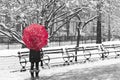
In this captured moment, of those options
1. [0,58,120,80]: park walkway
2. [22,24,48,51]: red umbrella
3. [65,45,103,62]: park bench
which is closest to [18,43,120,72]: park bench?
[65,45,103,62]: park bench

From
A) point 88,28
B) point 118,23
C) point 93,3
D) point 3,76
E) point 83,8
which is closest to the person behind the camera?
point 3,76

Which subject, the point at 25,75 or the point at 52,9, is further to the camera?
the point at 52,9

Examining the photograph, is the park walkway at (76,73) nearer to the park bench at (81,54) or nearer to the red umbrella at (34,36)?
the park bench at (81,54)

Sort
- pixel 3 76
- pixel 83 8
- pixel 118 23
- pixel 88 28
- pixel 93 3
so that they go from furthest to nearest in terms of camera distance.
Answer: pixel 88 28
pixel 118 23
pixel 83 8
pixel 93 3
pixel 3 76

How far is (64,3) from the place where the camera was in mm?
17625

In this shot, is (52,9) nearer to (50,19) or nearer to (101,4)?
(50,19)

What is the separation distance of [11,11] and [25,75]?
4.27 m

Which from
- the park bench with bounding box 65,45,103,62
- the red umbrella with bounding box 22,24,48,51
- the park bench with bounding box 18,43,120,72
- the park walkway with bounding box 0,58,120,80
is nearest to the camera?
the red umbrella with bounding box 22,24,48,51

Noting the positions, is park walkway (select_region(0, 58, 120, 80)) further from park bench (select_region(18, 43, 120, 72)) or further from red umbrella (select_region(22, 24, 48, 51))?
red umbrella (select_region(22, 24, 48, 51))

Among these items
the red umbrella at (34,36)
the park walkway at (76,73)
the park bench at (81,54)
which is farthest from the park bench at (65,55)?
the red umbrella at (34,36)

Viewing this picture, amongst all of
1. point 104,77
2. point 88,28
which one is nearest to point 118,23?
point 88,28

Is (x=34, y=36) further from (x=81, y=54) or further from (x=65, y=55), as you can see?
(x=65, y=55)

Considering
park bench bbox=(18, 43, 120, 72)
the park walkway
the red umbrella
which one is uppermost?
the red umbrella

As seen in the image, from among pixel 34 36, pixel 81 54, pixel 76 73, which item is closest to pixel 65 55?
pixel 81 54
